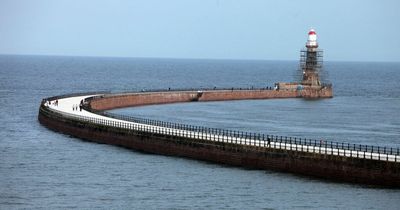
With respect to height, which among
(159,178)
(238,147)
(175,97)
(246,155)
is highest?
(238,147)

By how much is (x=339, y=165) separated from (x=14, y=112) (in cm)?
6599

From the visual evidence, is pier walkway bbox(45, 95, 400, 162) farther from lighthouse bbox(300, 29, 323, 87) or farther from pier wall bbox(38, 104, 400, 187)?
lighthouse bbox(300, 29, 323, 87)

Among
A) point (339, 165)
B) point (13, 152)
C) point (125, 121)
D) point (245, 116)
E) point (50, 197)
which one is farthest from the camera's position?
point (245, 116)

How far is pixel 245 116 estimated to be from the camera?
11281 cm

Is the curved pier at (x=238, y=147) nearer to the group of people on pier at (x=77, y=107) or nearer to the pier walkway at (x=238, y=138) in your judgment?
the pier walkway at (x=238, y=138)

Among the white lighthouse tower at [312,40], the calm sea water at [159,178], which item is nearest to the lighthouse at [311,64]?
the white lighthouse tower at [312,40]

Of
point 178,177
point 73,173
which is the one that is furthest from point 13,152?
point 178,177

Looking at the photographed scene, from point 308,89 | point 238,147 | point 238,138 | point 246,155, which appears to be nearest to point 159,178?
point 246,155

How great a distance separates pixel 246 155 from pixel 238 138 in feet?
24.0

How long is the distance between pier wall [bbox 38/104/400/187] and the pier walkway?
490mm

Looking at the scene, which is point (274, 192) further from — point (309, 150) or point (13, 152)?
point (13, 152)

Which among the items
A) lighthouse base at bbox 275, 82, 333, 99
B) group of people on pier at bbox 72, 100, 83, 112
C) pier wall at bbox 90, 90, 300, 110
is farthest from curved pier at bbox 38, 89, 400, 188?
lighthouse base at bbox 275, 82, 333, 99

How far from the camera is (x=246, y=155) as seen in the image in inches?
2699

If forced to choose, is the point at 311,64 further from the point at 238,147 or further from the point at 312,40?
the point at 238,147
